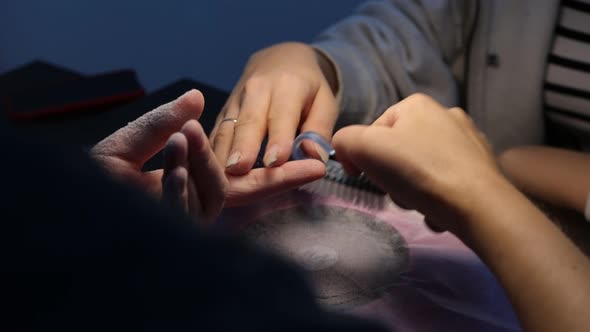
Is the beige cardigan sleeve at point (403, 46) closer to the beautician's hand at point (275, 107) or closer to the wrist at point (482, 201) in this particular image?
the beautician's hand at point (275, 107)

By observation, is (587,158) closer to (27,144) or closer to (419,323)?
(419,323)

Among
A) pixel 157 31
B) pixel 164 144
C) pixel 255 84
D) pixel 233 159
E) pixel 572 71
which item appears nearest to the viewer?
pixel 164 144

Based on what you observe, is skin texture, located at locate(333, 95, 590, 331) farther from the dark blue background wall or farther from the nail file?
the dark blue background wall

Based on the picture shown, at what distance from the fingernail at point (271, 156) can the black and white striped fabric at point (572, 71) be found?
41cm

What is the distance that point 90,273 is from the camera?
11 centimetres

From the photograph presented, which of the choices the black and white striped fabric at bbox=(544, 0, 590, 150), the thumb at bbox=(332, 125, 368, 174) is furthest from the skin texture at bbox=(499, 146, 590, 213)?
the thumb at bbox=(332, 125, 368, 174)

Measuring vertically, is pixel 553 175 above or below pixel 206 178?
below

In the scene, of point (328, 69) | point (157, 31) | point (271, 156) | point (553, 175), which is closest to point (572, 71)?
point (553, 175)

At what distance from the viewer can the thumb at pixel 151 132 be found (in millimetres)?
310

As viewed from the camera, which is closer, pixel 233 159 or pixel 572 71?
pixel 233 159

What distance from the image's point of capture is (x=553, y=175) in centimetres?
56

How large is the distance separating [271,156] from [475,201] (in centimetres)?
15

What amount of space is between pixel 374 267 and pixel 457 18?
0.43 m

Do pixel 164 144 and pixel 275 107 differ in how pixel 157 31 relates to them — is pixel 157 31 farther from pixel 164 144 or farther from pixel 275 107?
pixel 164 144
